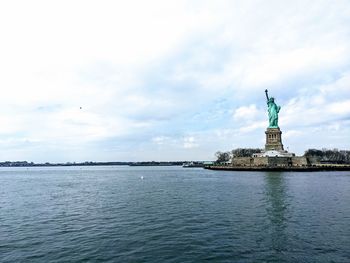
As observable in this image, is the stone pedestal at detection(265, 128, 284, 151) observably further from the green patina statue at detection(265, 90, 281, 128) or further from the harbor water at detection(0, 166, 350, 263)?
the harbor water at detection(0, 166, 350, 263)

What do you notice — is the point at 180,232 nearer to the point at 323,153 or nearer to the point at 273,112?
the point at 273,112

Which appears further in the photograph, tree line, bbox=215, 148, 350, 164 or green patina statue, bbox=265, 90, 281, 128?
tree line, bbox=215, 148, 350, 164

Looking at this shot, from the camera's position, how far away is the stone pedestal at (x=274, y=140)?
9131 cm

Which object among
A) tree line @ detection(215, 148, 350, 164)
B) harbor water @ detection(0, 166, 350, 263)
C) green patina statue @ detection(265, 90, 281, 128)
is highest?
green patina statue @ detection(265, 90, 281, 128)

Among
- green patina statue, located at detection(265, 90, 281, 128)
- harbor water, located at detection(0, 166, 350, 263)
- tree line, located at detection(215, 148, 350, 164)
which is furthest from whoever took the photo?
tree line, located at detection(215, 148, 350, 164)

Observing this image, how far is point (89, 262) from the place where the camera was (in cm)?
1241

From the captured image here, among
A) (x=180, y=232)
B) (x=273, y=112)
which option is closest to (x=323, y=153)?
(x=273, y=112)

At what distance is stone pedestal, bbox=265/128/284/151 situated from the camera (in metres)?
91.3

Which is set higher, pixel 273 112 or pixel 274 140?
pixel 273 112

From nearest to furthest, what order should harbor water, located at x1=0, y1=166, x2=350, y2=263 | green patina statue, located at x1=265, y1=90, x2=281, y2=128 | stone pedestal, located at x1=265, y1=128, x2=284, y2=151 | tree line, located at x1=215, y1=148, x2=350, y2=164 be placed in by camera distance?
harbor water, located at x1=0, y1=166, x2=350, y2=263, stone pedestal, located at x1=265, y1=128, x2=284, y2=151, green patina statue, located at x1=265, y1=90, x2=281, y2=128, tree line, located at x1=215, y1=148, x2=350, y2=164

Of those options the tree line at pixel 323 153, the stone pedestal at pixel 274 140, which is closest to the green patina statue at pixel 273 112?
the stone pedestal at pixel 274 140

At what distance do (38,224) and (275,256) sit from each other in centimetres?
1451

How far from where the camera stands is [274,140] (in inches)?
3612

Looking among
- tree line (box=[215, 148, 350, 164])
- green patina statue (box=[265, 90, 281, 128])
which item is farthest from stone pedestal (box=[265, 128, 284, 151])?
tree line (box=[215, 148, 350, 164])
